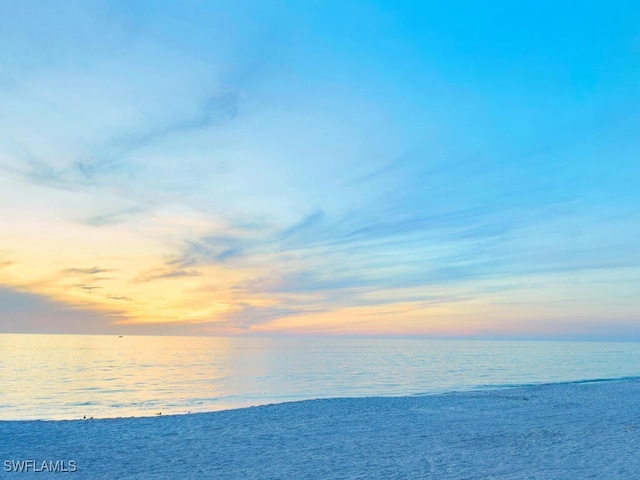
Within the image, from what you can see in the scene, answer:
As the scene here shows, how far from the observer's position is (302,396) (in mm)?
38562

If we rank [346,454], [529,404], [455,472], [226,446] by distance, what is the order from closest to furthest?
[455,472]
[346,454]
[226,446]
[529,404]

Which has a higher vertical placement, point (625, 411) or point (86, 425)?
point (86, 425)

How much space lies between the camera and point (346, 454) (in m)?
15.3

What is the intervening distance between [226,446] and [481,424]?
33.7ft

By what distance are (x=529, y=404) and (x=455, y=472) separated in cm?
1668

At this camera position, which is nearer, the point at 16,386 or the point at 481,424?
the point at 481,424

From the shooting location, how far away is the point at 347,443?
1694 cm

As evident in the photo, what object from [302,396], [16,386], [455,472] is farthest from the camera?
[16,386]

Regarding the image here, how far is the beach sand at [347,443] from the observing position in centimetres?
1327

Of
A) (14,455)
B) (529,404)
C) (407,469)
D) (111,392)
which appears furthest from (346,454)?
(111,392)

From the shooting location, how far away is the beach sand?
13266 mm

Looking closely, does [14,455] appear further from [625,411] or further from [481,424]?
[625,411]

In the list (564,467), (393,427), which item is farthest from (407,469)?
(393,427)

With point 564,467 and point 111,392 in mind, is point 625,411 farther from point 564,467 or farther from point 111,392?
point 111,392
